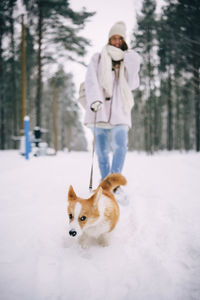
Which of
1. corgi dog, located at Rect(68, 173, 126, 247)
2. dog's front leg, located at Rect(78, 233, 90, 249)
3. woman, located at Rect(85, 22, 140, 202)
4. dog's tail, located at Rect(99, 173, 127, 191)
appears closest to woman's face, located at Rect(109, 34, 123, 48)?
woman, located at Rect(85, 22, 140, 202)

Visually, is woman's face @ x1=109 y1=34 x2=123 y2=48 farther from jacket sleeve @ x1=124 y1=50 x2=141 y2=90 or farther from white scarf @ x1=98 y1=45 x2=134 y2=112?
jacket sleeve @ x1=124 y1=50 x2=141 y2=90

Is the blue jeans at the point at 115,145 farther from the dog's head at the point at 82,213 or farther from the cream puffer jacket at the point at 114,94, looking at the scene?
the dog's head at the point at 82,213

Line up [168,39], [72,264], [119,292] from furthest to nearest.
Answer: [168,39] < [72,264] < [119,292]

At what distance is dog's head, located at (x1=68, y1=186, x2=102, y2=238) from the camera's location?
53.2 inches

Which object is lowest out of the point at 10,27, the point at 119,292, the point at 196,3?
the point at 119,292

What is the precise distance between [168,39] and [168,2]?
9.43 feet

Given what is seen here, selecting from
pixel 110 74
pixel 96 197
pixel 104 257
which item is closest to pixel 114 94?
pixel 110 74

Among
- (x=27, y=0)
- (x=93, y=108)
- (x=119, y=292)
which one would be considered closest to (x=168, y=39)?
(x=27, y=0)

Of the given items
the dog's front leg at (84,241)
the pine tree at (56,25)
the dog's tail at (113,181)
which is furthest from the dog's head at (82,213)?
the pine tree at (56,25)

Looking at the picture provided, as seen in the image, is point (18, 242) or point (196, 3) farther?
point (196, 3)

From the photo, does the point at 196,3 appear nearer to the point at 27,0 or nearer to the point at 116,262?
the point at 27,0

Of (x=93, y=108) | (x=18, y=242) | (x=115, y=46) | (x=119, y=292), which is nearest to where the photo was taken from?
(x=119, y=292)

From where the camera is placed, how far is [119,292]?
1095 mm

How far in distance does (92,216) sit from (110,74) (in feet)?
7.15
